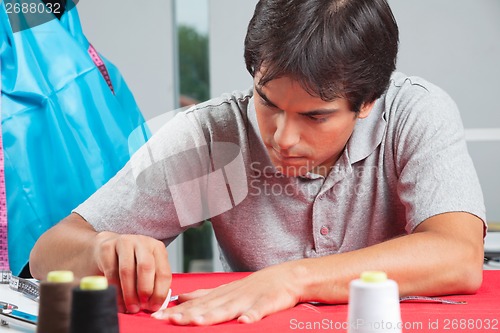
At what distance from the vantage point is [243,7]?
2.45 meters

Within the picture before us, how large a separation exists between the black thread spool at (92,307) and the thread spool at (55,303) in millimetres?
35

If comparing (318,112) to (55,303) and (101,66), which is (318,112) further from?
(101,66)

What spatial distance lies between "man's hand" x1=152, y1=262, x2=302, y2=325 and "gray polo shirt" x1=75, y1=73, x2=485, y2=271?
347 millimetres

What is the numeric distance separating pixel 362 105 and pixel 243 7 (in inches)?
49.7

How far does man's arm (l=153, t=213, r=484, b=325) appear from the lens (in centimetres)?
97

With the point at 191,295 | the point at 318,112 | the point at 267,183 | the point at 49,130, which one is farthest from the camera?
the point at 49,130

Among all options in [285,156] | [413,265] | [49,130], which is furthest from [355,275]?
[49,130]

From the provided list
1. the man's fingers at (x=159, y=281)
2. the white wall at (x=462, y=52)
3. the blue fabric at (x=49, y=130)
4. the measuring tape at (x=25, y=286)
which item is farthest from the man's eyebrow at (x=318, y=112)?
the white wall at (x=462, y=52)

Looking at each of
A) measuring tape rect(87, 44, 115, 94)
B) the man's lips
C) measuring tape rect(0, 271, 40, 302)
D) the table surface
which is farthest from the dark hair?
measuring tape rect(87, 44, 115, 94)

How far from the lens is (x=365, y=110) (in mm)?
1313

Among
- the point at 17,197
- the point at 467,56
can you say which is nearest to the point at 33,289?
the point at 17,197

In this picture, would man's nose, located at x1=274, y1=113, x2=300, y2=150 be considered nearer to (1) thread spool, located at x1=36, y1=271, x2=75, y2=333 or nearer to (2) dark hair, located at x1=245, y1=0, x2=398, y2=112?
(2) dark hair, located at x1=245, y1=0, x2=398, y2=112

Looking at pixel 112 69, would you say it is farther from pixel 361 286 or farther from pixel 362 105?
pixel 361 286

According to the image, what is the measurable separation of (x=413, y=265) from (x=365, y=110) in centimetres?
32
